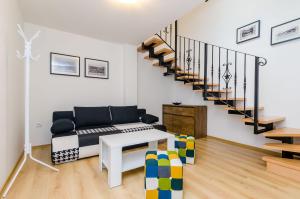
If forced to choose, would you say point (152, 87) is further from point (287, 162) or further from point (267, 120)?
point (287, 162)

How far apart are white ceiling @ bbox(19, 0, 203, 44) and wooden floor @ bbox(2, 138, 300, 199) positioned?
2509mm

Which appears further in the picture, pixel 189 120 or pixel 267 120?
pixel 189 120

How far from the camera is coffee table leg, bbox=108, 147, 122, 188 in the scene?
5.94 ft

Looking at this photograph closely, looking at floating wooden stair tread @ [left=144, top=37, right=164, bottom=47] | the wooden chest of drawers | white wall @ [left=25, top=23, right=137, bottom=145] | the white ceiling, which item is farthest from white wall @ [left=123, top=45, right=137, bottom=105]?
the wooden chest of drawers

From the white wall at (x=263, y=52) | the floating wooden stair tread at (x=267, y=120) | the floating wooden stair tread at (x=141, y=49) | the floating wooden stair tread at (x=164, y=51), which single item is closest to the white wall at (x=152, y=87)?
the floating wooden stair tread at (x=141, y=49)

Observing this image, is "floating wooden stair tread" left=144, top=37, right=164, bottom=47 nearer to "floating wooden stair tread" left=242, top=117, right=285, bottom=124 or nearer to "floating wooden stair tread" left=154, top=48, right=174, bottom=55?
"floating wooden stair tread" left=154, top=48, right=174, bottom=55

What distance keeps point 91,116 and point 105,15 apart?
Result: 1.96m

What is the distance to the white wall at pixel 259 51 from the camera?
2633 mm

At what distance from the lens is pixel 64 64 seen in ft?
11.6

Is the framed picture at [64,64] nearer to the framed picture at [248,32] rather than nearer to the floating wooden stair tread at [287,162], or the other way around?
the framed picture at [248,32]

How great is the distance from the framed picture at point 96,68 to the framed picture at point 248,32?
316 cm

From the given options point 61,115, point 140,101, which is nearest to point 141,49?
point 140,101

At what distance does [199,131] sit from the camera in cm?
397

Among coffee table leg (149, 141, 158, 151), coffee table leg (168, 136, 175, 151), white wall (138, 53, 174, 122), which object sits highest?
white wall (138, 53, 174, 122)
